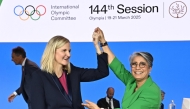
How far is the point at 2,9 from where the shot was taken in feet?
21.1

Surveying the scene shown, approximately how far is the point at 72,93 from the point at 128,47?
9.60 feet

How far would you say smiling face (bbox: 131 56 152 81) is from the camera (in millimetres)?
3520

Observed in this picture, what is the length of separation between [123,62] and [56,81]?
2.95 metres

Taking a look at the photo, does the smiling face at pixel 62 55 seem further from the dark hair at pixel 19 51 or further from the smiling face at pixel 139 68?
the dark hair at pixel 19 51

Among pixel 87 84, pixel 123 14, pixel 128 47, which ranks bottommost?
pixel 87 84

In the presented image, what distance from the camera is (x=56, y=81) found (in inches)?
138

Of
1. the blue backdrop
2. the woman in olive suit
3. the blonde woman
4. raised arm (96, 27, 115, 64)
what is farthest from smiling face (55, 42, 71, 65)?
the blue backdrop

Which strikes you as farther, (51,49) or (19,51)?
(19,51)

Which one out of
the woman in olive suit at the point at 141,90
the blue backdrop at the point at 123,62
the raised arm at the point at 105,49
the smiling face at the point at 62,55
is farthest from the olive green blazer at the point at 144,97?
the blue backdrop at the point at 123,62

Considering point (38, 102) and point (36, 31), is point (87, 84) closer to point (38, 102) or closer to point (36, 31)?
point (36, 31)

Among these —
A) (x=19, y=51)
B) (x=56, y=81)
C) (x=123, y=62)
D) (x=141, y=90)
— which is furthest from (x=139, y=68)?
(x=19, y=51)

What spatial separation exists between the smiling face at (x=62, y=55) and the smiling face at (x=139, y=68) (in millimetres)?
498

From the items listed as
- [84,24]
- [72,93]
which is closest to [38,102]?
[72,93]

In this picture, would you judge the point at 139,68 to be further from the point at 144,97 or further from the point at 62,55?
the point at 62,55
